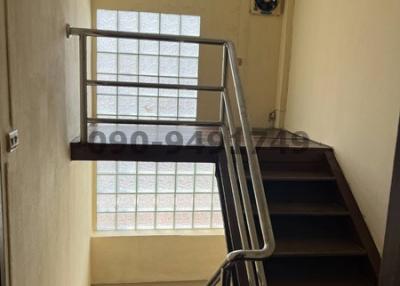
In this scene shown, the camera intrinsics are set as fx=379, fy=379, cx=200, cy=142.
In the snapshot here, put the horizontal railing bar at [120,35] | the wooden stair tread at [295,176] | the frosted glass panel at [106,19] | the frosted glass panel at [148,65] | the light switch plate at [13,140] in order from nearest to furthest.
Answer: the light switch plate at [13,140]
the horizontal railing bar at [120,35]
the wooden stair tread at [295,176]
the frosted glass panel at [106,19]
the frosted glass panel at [148,65]

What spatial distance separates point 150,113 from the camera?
392 centimetres

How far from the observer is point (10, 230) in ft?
4.50

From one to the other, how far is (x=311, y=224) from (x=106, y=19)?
8.84 feet

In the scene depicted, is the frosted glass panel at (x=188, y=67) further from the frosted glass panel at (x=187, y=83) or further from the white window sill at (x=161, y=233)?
the white window sill at (x=161, y=233)

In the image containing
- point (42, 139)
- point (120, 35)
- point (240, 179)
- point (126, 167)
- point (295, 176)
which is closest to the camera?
point (42, 139)

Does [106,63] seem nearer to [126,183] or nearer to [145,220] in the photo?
[126,183]

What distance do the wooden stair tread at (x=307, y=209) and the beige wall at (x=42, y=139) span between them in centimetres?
137

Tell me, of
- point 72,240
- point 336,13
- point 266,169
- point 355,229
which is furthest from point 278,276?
point 336,13

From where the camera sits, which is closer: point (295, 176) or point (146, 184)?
point (295, 176)

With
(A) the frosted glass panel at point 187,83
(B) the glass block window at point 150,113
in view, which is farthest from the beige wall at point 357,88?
(B) the glass block window at point 150,113

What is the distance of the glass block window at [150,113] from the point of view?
3778mm

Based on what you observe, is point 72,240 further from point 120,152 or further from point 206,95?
point 206,95

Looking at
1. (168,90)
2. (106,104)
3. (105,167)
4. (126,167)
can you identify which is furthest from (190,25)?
(105,167)

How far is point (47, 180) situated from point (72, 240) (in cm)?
104
